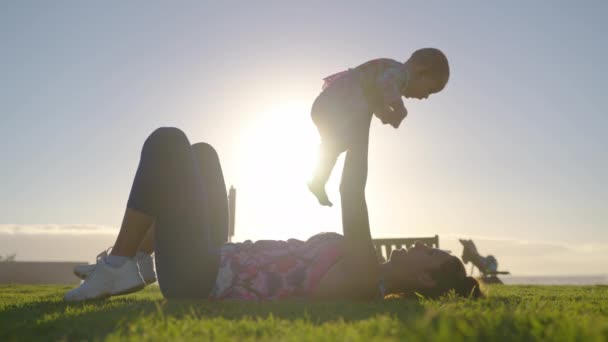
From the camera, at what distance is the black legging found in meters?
3.51

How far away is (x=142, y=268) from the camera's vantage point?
3.98 m

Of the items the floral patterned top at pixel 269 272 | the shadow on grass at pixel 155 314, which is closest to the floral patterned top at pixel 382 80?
the floral patterned top at pixel 269 272

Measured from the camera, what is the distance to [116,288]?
141 inches

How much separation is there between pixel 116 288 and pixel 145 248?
1.81 ft

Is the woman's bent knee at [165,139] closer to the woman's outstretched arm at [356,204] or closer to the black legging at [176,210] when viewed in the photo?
the black legging at [176,210]

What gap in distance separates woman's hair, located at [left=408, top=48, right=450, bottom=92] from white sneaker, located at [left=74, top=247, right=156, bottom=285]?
120 inches

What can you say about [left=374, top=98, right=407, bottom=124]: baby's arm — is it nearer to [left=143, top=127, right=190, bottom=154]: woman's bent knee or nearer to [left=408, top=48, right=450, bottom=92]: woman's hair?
[left=408, top=48, right=450, bottom=92]: woman's hair

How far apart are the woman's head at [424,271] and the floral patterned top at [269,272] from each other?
0.60m

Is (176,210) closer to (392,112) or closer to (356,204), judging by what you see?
Result: (356,204)

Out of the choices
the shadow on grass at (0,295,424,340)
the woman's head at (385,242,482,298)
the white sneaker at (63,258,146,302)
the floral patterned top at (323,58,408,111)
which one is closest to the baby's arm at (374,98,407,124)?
the floral patterned top at (323,58,408,111)

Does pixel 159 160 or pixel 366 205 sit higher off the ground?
pixel 159 160

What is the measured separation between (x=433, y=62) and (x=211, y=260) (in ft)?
8.94

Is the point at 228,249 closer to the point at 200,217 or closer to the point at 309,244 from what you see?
the point at 200,217

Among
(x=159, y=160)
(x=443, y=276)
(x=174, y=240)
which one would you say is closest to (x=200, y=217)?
(x=174, y=240)
